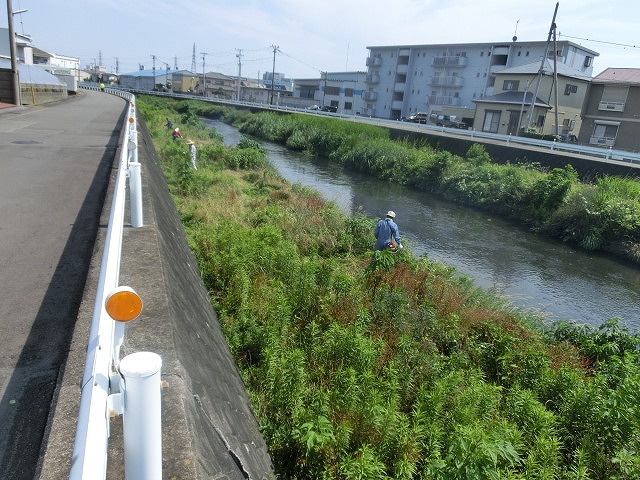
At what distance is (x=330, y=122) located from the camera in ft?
119

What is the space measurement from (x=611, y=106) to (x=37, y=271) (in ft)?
144

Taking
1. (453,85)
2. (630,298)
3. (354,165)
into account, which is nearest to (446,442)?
(630,298)

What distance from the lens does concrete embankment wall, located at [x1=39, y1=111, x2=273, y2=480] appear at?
2.14 meters

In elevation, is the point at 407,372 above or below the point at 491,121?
below

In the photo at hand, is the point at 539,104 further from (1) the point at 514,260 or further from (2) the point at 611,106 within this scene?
(1) the point at 514,260

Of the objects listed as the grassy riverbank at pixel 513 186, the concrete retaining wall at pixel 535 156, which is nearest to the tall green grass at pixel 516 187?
the grassy riverbank at pixel 513 186

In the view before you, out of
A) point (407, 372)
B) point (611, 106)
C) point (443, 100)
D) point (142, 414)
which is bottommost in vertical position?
point (407, 372)

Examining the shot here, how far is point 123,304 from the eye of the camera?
1.69 m

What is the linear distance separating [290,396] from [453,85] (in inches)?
2353

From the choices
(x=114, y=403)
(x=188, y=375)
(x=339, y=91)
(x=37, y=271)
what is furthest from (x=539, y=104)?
(x=339, y=91)

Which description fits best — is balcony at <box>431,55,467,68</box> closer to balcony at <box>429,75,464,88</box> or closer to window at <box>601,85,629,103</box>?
balcony at <box>429,75,464,88</box>

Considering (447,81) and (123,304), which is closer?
(123,304)

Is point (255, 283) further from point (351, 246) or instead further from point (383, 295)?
point (351, 246)

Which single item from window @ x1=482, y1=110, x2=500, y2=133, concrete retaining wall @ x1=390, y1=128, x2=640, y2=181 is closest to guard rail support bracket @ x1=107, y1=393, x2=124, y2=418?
concrete retaining wall @ x1=390, y1=128, x2=640, y2=181
